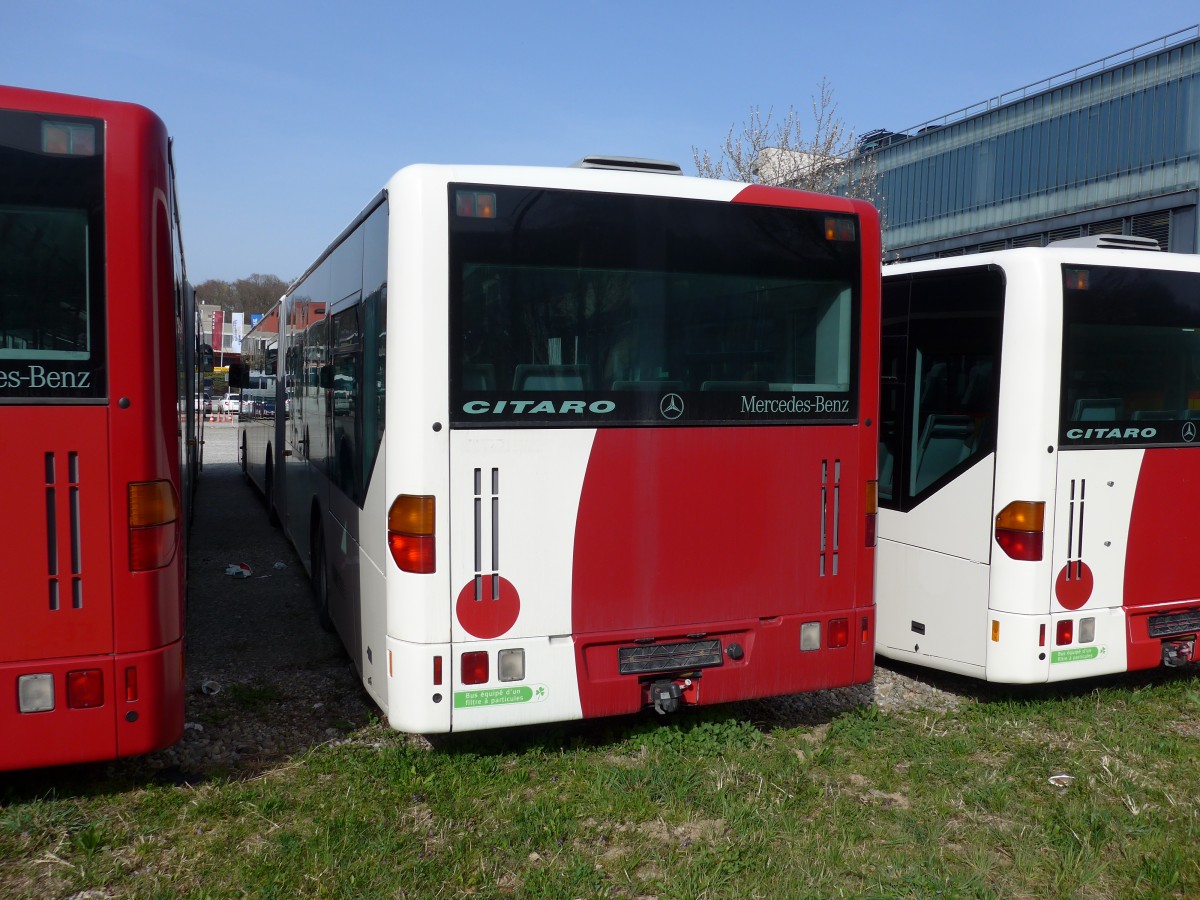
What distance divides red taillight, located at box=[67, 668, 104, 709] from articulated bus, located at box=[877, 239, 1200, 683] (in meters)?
4.74

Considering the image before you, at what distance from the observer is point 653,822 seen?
14.8 feet

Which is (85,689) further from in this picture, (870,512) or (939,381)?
(939,381)

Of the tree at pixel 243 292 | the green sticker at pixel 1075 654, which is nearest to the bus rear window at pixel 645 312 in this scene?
the green sticker at pixel 1075 654

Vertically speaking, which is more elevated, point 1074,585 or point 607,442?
point 607,442

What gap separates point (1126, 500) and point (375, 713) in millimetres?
4641

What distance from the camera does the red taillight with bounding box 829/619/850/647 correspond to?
215 inches

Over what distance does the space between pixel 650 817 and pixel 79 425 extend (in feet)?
9.57

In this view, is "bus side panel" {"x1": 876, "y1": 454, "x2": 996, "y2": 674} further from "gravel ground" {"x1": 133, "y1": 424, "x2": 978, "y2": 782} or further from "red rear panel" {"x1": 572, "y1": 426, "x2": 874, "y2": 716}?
"red rear panel" {"x1": 572, "y1": 426, "x2": 874, "y2": 716}

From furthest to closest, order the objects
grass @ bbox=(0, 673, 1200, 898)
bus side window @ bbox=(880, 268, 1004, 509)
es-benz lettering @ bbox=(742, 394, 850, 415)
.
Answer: bus side window @ bbox=(880, 268, 1004, 509), es-benz lettering @ bbox=(742, 394, 850, 415), grass @ bbox=(0, 673, 1200, 898)

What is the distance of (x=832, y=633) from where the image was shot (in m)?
5.47

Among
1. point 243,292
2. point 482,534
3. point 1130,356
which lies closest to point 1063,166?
point 1130,356

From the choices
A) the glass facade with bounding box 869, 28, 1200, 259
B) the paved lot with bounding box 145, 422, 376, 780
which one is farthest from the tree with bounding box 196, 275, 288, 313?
the paved lot with bounding box 145, 422, 376, 780

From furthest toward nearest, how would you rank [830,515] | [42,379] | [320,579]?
[320,579], [830,515], [42,379]

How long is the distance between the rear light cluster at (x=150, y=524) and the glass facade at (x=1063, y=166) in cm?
3839
